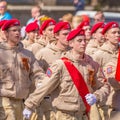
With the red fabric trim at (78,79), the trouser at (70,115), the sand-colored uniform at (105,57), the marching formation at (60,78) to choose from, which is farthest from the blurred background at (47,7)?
the red fabric trim at (78,79)

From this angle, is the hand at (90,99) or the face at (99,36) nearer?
the hand at (90,99)

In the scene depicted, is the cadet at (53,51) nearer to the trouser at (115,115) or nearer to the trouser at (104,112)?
the trouser at (104,112)

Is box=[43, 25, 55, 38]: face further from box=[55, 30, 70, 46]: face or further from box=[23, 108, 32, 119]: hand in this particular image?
box=[23, 108, 32, 119]: hand

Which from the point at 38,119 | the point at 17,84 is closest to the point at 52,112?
the point at 38,119

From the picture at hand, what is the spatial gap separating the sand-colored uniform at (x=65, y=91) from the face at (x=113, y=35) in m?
2.30

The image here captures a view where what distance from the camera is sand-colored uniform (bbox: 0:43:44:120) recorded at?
42.0ft

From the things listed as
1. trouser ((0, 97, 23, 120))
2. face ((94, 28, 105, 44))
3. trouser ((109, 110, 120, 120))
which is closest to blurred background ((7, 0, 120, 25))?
face ((94, 28, 105, 44))

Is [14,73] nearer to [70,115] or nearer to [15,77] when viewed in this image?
[15,77]

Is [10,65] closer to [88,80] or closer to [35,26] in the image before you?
[88,80]

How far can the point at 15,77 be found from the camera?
12852mm

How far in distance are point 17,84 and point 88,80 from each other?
1.28 meters

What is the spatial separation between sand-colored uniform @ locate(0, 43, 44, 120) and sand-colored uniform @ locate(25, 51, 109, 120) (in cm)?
78

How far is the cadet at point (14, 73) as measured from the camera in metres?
12.8

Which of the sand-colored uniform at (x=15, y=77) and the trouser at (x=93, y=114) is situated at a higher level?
the sand-colored uniform at (x=15, y=77)
